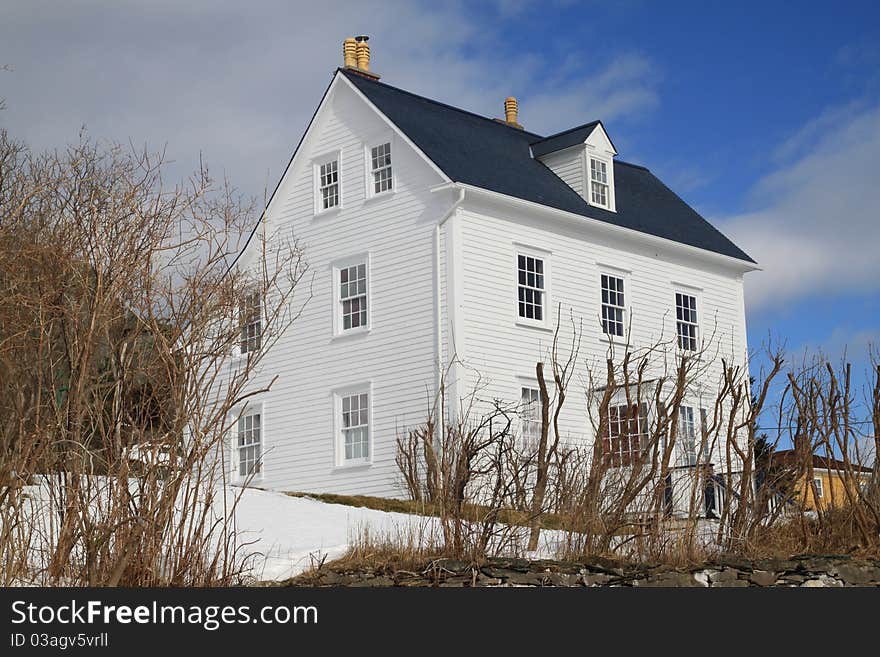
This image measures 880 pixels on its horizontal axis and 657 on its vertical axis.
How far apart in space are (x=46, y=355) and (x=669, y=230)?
19455 mm

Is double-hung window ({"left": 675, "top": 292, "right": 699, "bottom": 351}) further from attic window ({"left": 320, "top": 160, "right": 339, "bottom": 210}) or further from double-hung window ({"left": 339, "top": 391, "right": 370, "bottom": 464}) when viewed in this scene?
attic window ({"left": 320, "top": 160, "right": 339, "bottom": 210})

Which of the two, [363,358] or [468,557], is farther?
[363,358]

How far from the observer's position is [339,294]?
23.5 m

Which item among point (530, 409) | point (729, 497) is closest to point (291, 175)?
point (530, 409)

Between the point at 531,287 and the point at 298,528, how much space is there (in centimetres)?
1104

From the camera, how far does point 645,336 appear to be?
24953mm

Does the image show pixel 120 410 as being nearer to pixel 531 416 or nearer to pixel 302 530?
pixel 302 530

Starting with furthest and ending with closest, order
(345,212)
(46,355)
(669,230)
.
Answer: (669,230)
(345,212)
(46,355)

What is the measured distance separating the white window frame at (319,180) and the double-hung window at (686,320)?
8245 mm

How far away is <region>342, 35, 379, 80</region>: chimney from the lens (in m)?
26.1

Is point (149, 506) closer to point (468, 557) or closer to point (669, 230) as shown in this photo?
point (468, 557)

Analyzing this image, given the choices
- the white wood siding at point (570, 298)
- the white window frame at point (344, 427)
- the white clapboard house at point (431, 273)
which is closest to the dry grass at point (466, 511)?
the white clapboard house at point (431, 273)

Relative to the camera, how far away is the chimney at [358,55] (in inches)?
1028

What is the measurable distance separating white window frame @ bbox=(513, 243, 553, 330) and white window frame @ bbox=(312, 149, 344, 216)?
13.8ft
